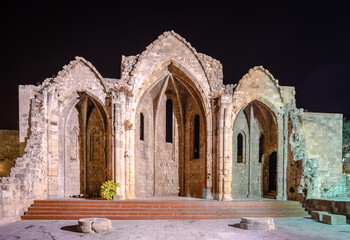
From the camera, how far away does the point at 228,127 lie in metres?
14.7

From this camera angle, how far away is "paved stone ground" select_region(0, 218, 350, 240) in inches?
327

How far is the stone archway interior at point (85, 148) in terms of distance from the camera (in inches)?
637

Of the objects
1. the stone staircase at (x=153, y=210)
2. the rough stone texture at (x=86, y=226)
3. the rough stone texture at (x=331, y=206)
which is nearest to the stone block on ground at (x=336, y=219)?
the rough stone texture at (x=331, y=206)

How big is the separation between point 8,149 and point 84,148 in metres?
6.14

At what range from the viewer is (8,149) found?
17.8m

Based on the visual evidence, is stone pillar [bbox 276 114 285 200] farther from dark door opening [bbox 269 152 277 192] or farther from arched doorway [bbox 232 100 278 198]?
dark door opening [bbox 269 152 277 192]

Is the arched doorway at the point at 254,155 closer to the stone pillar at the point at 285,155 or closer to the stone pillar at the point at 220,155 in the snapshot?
the stone pillar at the point at 285,155

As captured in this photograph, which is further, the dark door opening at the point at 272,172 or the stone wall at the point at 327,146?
the dark door opening at the point at 272,172

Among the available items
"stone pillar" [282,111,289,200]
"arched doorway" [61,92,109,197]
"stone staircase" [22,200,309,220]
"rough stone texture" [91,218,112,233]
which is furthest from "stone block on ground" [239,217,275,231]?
"arched doorway" [61,92,109,197]

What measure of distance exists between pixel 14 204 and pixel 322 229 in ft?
43.6

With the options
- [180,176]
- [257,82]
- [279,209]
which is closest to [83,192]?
[180,176]

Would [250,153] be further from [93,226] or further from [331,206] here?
[93,226]

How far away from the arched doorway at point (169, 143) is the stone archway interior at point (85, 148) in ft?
9.03

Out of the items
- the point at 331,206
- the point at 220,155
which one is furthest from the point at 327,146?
the point at 220,155
